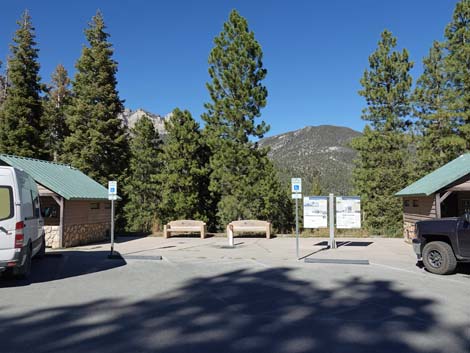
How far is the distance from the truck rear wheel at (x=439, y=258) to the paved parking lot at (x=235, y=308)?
29 centimetres

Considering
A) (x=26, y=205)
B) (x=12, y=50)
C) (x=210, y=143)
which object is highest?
(x=12, y=50)

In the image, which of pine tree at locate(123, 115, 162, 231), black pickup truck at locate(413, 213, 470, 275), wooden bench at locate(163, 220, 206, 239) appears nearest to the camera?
black pickup truck at locate(413, 213, 470, 275)

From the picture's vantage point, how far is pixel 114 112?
32.1m

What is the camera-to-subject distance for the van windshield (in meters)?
8.21

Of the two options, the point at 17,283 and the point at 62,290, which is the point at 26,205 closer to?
the point at 17,283

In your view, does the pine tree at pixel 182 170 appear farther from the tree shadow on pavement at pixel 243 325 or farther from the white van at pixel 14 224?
the tree shadow on pavement at pixel 243 325

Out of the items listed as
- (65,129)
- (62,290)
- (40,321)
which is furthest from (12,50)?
(40,321)

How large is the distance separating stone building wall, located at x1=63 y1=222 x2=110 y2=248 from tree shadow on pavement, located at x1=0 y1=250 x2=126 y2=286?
9.16ft

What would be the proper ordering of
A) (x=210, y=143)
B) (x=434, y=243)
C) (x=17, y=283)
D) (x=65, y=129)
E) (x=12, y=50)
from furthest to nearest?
(x=65, y=129)
(x=12, y=50)
(x=210, y=143)
(x=434, y=243)
(x=17, y=283)

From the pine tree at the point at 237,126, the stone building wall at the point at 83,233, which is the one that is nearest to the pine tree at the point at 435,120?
the pine tree at the point at 237,126

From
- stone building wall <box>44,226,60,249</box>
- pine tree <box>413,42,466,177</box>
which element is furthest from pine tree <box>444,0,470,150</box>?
stone building wall <box>44,226,60,249</box>

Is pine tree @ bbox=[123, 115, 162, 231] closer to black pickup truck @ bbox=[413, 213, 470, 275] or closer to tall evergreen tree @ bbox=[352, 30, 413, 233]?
tall evergreen tree @ bbox=[352, 30, 413, 233]

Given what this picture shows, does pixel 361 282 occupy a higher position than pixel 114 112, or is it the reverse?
pixel 114 112

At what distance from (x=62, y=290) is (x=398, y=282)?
7.29 m
